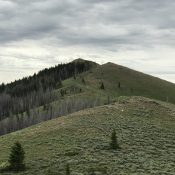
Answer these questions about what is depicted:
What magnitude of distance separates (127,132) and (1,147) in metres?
18.9

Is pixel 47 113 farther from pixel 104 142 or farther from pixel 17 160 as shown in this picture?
pixel 17 160

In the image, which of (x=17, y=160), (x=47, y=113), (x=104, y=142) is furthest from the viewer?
(x=47, y=113)

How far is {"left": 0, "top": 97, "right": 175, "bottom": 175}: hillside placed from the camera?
4316cm

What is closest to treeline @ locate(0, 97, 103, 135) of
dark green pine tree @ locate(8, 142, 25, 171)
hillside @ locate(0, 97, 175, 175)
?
hillside @ locate(0, 97, 175, 175)

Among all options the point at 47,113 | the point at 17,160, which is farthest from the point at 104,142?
the point at 47,113

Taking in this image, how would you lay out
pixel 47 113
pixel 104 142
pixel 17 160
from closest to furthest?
1. pixel 17 160
2. pixel 104 142
3. pixel 47 113

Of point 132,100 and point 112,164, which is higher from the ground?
point 132,100

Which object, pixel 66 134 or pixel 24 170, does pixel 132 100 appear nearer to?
pixel 66 134

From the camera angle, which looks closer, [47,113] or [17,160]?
[17,160]

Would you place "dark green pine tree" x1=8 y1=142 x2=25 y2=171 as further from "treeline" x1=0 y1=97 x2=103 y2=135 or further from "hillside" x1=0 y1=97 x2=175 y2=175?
"treeline" x1=0 y1=97 x2=103 y2=135

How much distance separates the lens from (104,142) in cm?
5572

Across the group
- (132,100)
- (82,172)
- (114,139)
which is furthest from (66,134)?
(132,100)

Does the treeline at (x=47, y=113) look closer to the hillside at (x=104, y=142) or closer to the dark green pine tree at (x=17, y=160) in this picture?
the hillside at (x=104, y=142)

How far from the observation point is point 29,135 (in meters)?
64.2
